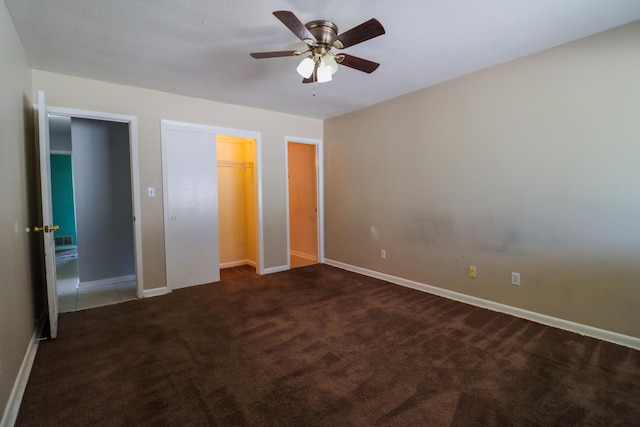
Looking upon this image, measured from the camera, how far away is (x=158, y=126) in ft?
12.0

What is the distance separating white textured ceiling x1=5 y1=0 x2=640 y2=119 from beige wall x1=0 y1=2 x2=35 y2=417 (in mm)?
323

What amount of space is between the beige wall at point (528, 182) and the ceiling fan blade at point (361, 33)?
71.1 inches

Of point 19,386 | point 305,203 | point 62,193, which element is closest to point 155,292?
point 19,386

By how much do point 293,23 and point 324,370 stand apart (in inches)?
90.3

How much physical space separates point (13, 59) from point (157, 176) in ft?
5.50

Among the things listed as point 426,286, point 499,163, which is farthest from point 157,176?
point 499,163

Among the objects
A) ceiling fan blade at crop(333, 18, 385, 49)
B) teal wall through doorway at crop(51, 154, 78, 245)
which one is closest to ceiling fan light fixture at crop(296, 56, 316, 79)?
ceiling fan blade at crop(333, 18, 385, 49)

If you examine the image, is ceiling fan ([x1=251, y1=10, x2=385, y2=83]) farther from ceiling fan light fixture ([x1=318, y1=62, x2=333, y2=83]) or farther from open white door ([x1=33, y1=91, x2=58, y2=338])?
open white door ([x1=33, y1=91, x2=58, y2=338])

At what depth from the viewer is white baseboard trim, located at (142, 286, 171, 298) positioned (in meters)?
3.64

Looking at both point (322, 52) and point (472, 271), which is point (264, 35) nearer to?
point (322, 52)

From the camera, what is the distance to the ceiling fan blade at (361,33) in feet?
5.95

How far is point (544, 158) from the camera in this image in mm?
2730

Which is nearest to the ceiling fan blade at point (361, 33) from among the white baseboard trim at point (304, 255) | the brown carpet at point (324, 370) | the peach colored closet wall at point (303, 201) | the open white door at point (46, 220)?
the brown carpet at point (324, 370)

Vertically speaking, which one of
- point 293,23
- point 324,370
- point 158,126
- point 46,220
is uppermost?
point 293,23
